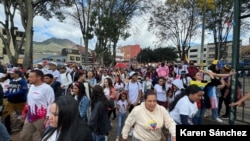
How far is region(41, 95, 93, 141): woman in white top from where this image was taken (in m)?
2.81

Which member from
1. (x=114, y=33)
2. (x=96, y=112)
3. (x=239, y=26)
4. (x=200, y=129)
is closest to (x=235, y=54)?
(x=239, y=26)

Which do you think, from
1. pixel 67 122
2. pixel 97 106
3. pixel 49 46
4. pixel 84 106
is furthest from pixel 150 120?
pixel 49 46

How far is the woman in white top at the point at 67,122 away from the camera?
2811 mm

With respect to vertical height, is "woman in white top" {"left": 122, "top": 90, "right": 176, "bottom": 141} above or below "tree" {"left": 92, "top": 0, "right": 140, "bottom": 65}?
below

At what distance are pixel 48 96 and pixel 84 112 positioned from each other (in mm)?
725

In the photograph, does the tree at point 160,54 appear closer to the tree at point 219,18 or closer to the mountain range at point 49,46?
the mountain range at point 49,46

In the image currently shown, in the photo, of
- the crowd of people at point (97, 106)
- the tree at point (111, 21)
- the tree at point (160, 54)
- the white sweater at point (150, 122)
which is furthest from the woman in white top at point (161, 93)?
the tree at point (160, 54)

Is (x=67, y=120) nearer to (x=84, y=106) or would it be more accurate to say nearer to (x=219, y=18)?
(x=84, y=106)

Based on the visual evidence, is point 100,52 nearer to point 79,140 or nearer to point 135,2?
point 135,2

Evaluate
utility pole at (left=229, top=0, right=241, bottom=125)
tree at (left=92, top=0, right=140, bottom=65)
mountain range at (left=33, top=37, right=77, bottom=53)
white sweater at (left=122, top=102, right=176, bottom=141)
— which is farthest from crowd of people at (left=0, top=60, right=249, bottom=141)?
mountain range at (left=33, top=37, right=77, bottom=53)

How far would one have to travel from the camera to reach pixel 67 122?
2834mm

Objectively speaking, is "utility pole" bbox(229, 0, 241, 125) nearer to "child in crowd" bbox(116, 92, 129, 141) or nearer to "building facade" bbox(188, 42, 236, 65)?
"building facade" bbox(188, 42, 236, 65)

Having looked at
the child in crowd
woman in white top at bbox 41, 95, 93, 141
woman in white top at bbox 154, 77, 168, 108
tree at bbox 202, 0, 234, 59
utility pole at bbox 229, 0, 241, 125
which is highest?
tree at bbox 202, 0, 234, 59

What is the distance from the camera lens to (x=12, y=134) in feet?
27.6
